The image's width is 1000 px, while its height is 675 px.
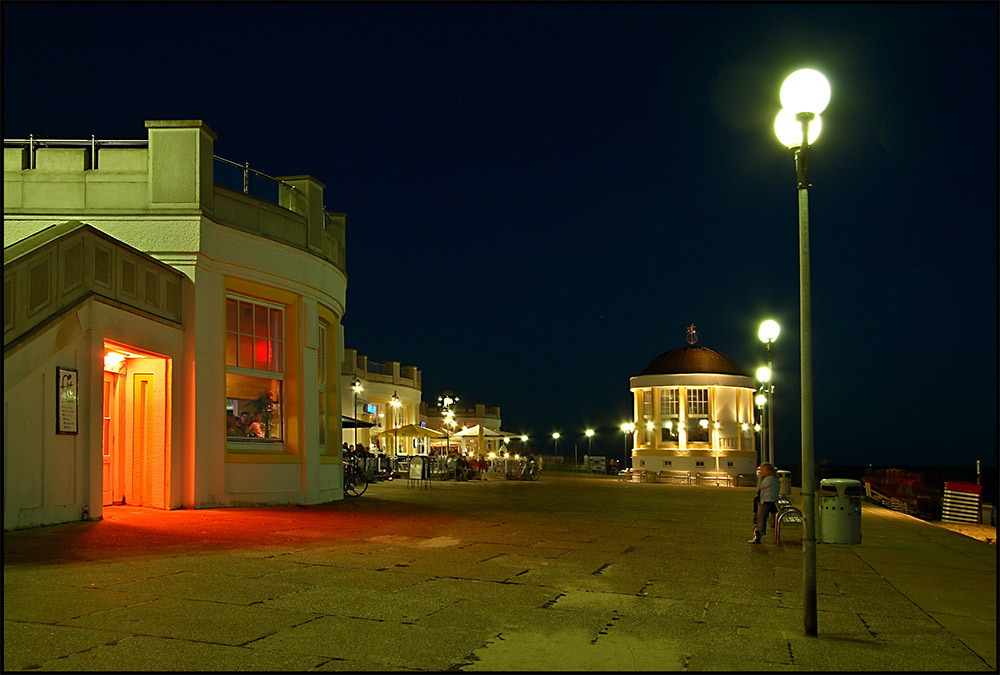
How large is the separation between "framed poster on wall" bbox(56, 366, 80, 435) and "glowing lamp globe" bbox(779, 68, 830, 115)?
9972mm

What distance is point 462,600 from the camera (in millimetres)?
7434

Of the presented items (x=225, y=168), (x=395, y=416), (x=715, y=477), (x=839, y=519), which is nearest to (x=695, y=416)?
(x=715, y=477)

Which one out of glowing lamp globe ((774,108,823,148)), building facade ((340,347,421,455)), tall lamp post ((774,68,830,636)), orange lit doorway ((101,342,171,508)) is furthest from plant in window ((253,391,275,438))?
building facade ((340,347,421,455))

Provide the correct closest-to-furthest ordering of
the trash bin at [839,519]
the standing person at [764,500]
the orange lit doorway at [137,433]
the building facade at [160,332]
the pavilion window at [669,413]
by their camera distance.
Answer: the trash bin at [839,519]
the building facade at [160,332]
the standing person at [764,500]
the orange lit doorway at [137,433]
the pavilion window at [669,413]

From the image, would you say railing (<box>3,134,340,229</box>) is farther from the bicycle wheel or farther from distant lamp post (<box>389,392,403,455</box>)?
distant lamp post (<box>389,392,403,455</box>)

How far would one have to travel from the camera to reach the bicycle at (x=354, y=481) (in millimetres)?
21953

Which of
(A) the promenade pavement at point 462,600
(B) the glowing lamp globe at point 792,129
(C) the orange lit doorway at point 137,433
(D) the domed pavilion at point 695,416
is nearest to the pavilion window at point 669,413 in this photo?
(D) the domed pavilion at point 695,416

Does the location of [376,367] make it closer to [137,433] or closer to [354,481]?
[354,481]

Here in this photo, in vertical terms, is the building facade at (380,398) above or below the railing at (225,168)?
below

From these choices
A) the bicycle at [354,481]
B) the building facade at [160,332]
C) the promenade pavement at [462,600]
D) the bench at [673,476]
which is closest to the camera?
the promenade pavement at [462,600]

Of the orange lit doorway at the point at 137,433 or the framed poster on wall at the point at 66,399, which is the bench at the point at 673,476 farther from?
the framed poster on wall at the point at 66,399

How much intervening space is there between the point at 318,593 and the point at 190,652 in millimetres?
2113

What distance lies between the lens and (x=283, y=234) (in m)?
17.7

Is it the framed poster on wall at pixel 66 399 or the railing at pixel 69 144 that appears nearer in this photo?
the framed poster on wall at pixel 66 399
